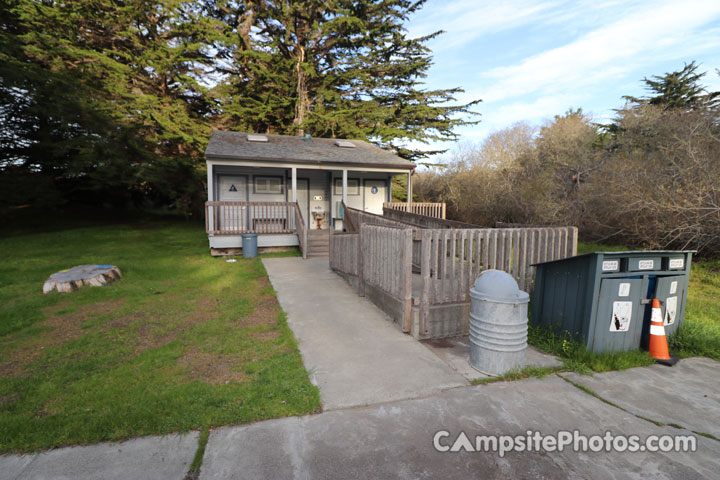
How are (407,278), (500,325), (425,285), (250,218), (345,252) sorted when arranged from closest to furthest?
1. (500,325)
2. (425,285)
3. (407,278)
4. (345,252)
5. (250,218)

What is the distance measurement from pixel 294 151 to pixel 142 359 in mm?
10875

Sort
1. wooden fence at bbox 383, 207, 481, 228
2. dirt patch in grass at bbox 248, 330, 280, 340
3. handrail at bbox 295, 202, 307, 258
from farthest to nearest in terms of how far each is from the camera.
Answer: handrail at bbox 295, 202, 307, 258, wooden fence at bbox 383, 207, 481, 228, dirt patch in grass at bbox 248, 330, 280, 340

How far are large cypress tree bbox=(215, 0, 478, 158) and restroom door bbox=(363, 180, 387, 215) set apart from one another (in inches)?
259

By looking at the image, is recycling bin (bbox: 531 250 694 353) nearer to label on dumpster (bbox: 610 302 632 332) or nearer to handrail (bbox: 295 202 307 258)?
label on dumpster (bbox: 610 302 632 332)

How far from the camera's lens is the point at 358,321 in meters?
5.28

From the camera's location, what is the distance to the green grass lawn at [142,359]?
9.11ft

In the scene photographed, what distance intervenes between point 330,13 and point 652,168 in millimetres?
20226

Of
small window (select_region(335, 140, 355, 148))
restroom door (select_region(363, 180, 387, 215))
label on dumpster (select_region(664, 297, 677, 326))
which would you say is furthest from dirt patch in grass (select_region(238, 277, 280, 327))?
small window (select_region(335, 140, 355, 148))

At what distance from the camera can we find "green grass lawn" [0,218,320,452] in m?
2.78

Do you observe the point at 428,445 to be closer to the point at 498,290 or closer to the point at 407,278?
the point at 498,290

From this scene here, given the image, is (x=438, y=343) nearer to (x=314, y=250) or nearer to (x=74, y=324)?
(x=74, y=324)

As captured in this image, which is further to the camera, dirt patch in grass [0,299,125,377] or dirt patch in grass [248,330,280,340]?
dirt patch in grass [248,330,280,340]

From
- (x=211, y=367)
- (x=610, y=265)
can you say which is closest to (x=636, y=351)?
(x=610, y=265)

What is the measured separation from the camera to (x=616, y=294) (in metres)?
3.86
